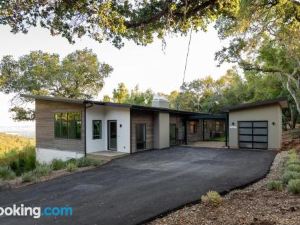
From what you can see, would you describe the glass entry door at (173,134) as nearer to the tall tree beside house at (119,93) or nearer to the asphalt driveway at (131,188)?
the asphalt driveway at (131,188)

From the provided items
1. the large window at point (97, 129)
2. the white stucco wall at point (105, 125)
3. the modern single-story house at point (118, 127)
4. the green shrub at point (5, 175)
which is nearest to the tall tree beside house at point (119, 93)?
the modern single-story house at point (118, 127)

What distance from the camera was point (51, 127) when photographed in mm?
19016

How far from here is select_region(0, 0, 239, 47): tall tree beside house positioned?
6715mm

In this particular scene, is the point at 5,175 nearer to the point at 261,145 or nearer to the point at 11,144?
the point at 261,145

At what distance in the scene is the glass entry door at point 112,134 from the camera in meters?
17.9

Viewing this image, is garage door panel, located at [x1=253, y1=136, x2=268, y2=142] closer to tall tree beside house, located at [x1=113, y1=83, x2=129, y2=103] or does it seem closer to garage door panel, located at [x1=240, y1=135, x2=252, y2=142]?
garage door panel, located at [x1=240, y1=135, x2=252, y2=142]

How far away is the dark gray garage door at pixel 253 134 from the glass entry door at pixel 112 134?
805cm

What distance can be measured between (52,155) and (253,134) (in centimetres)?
1280

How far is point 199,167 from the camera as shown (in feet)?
40.5

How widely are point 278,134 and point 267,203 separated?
12802mm

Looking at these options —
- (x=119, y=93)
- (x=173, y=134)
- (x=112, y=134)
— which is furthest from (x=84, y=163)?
(x=119, y=93)

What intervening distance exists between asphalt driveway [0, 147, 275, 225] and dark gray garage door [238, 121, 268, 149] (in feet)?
17.2

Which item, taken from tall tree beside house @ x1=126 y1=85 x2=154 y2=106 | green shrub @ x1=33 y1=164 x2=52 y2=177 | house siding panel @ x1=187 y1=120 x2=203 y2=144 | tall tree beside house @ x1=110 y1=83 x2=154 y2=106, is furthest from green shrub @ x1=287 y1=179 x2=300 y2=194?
tall tree beside house @ x1=126 y1=85 x2=154 y2=106

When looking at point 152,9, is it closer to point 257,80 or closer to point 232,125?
point 232,125
